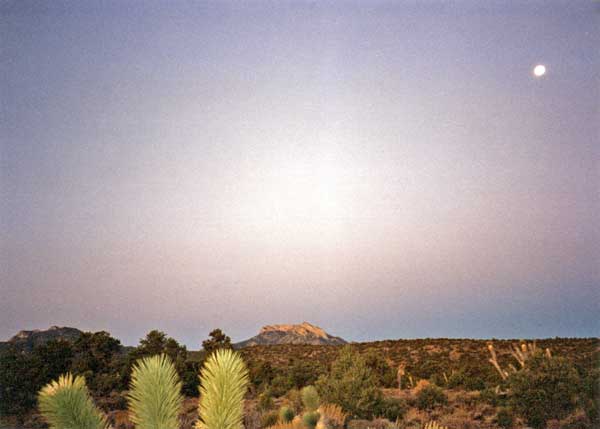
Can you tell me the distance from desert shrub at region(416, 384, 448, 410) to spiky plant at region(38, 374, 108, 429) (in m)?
12.0

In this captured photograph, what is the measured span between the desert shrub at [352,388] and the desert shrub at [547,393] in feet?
9.87

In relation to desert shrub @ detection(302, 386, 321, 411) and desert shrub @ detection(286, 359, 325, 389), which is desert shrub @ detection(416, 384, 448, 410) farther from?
desert shrub @ detection(302, 386, 321, 411)

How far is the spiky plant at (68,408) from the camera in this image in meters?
0.91

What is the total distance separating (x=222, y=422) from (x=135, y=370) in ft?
0.76

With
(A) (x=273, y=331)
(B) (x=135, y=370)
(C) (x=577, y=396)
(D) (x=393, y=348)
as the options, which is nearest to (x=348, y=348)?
(C) (x=577, y=396)

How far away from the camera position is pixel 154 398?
2.96 ft

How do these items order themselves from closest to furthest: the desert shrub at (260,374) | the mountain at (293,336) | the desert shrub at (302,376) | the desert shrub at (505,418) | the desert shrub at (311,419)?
1. the desert shrub at (311,419)
2. the desert shrub at (505,418)
3. the desert shrub at (302,376)
4. the desert shrub at (260,374)
5. the mountain at (293,336)

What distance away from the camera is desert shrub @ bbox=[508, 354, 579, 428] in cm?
893

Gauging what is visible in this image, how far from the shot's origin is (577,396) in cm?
893

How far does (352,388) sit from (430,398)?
327 centimetres

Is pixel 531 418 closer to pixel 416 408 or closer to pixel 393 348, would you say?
pixel 416 408

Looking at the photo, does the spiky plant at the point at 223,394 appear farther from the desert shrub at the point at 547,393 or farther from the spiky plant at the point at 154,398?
the desert shrub at the point at 547,393

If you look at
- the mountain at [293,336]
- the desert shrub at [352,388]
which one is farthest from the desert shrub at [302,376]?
the mountain at [293,336]

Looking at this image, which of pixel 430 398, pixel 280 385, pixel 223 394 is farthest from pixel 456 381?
pixel 223 394
